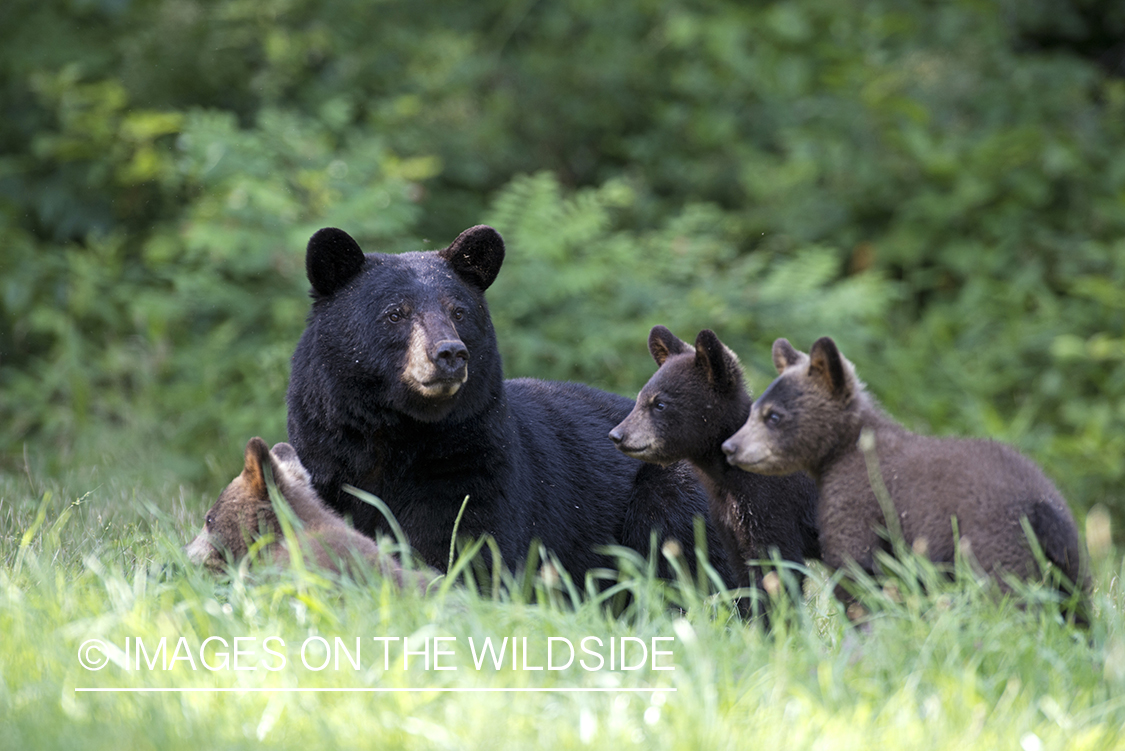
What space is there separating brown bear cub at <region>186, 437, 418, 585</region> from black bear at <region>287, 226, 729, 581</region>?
37cm

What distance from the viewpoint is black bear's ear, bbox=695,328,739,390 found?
14.9ft

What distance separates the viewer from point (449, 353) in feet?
14.3

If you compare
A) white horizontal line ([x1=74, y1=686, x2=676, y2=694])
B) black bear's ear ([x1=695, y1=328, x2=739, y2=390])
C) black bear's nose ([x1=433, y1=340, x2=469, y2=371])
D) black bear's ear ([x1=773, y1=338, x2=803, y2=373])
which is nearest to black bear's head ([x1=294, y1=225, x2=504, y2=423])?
black bear's nose ([x1=433, y1=340, x2=469, y2=371])

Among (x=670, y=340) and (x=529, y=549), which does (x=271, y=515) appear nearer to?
(x=529, y=549)

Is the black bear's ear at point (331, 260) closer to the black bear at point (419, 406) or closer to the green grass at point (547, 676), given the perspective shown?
the black bear at point (419, 406)

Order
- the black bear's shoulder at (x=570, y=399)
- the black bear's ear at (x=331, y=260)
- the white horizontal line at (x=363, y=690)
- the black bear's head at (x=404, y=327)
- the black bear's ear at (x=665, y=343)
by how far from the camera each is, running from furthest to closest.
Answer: the black bear's shoulder at (x=570, y=399) → the black bear's ear at (x=665, y=343) → the black bear's ear at (x=331, y=260) → the black bear's head at (x=404, y=327) → the white horizontal line at (x=363, y=690)

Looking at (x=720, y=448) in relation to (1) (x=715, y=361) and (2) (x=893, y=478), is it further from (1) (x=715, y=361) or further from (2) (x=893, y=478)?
(2) (x=893, y=478)

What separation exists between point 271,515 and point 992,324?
29.9 feet

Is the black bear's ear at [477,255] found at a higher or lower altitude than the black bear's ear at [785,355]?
higher

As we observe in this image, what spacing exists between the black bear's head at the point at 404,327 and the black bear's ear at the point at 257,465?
1.98 feet

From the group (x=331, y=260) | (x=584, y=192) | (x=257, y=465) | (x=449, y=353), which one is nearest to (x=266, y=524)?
(x=257, y=465)

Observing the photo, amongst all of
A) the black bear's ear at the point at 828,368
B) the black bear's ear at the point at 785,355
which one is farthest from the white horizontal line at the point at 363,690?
the black bear's ear at the point at 785,355

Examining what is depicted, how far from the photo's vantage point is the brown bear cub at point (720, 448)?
4.50 metres

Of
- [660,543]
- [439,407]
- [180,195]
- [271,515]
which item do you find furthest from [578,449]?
[180,195]
